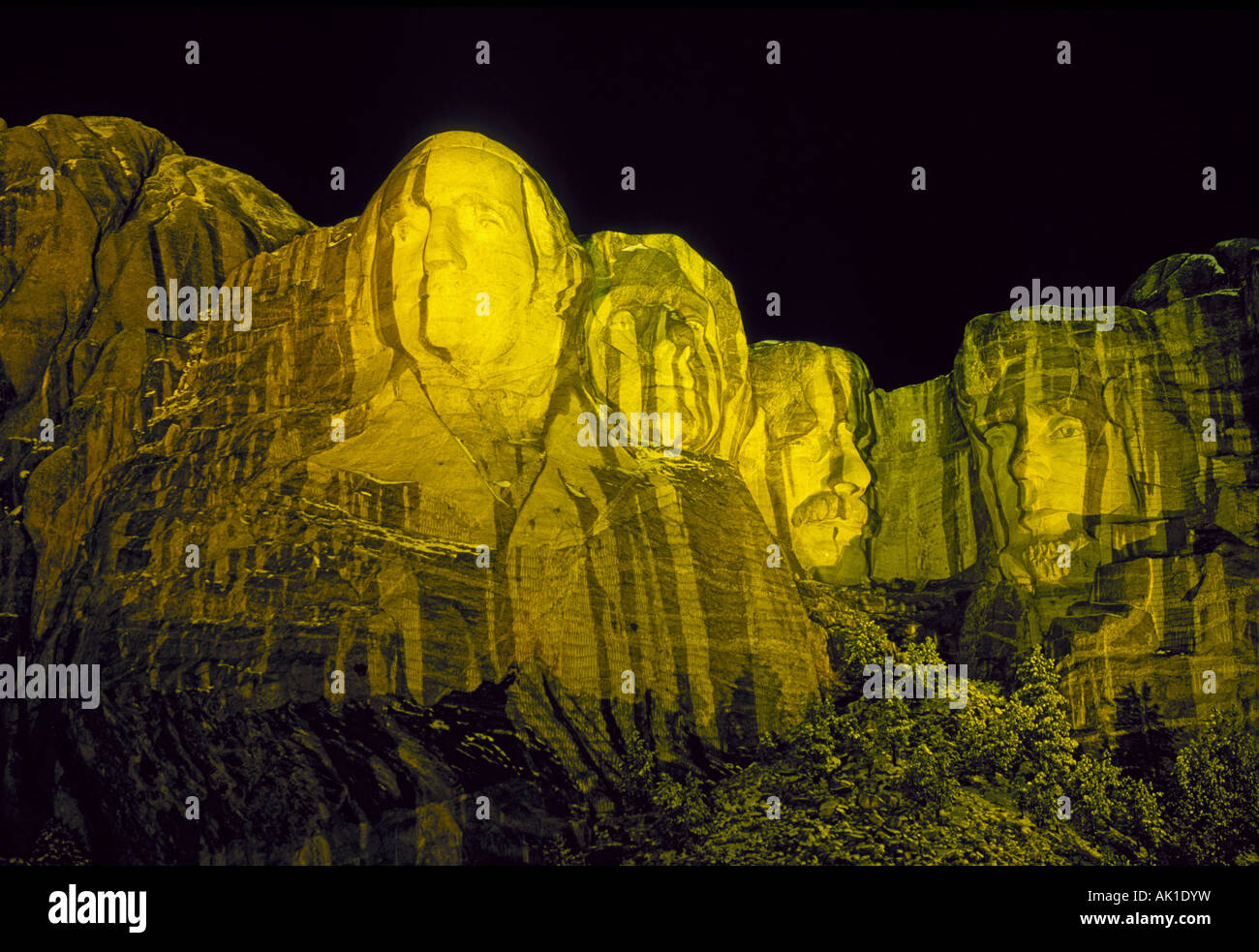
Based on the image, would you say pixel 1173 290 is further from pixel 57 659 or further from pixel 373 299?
pixel 57 659

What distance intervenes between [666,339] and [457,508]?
10.5 meters

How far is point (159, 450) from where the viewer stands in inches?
1407

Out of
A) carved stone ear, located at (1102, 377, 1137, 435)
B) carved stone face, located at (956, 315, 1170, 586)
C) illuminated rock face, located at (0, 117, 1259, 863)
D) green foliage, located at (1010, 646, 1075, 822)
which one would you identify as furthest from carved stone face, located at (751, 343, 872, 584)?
green foliage, located at (1010, 646, 1075, 822)

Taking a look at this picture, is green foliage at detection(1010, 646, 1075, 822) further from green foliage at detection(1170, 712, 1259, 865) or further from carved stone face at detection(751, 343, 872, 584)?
carved stone face at detection(751, 343, 872, 584)

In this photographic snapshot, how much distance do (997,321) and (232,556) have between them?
21.2 m

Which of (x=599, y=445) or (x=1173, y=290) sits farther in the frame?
(x=1173, y=290)

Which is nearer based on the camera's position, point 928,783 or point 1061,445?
point 928,783

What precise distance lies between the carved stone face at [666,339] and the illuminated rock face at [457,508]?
87 millimetres

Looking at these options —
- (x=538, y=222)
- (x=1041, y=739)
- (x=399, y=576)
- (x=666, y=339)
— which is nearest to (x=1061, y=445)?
(x=1041, y=739)

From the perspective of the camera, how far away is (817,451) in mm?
47594

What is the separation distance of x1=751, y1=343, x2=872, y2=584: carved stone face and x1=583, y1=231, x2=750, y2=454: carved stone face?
7.50ft

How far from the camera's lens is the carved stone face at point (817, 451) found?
47094mm

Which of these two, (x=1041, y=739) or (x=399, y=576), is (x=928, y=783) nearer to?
(x=1041, y=739)

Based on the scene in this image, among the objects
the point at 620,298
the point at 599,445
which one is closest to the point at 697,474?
the point at 599,445
